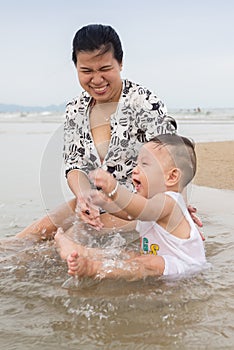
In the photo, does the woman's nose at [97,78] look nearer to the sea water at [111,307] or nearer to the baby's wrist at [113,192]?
the baby's wrist at [113,192]

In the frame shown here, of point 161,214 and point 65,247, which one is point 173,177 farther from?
point 65,247

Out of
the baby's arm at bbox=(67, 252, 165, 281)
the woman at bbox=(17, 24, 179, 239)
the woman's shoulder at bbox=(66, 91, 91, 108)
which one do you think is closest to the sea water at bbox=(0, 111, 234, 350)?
the baby's arm at bbox=(67, 252, 165, 281)

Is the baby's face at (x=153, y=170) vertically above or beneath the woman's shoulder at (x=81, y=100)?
beneath

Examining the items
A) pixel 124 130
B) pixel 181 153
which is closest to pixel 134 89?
pixel 124 130

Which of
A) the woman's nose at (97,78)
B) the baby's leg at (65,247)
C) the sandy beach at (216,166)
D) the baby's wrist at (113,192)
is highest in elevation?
the woman's nose at (97,78)

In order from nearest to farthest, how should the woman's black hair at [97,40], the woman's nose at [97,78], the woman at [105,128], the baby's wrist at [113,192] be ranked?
the baby's wrist at [113,192] → the woman's black hair at [97,40] → the woman's nose at [97,78] → the woman at [105,128]

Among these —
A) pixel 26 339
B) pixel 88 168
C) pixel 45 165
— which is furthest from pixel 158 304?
pixel 45 165

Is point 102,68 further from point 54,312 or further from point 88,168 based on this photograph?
point 54,312

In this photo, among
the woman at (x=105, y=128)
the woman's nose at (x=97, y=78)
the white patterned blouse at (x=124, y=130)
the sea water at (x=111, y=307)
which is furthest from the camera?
the white patterned blouse at (x=124, y=130)

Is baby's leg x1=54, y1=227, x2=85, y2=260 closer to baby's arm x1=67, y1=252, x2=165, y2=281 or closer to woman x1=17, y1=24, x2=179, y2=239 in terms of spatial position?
baby's arm x1=67, y1=252, x2=165, y2=281

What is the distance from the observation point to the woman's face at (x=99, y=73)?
2906 mm

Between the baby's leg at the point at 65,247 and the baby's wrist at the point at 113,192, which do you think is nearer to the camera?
the baby's wrist at the point at 113,192

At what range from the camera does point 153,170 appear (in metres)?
2.64

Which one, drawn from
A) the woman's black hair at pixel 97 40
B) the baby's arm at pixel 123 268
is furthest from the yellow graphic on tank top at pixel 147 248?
the woman's black hair at pixel 97 40
